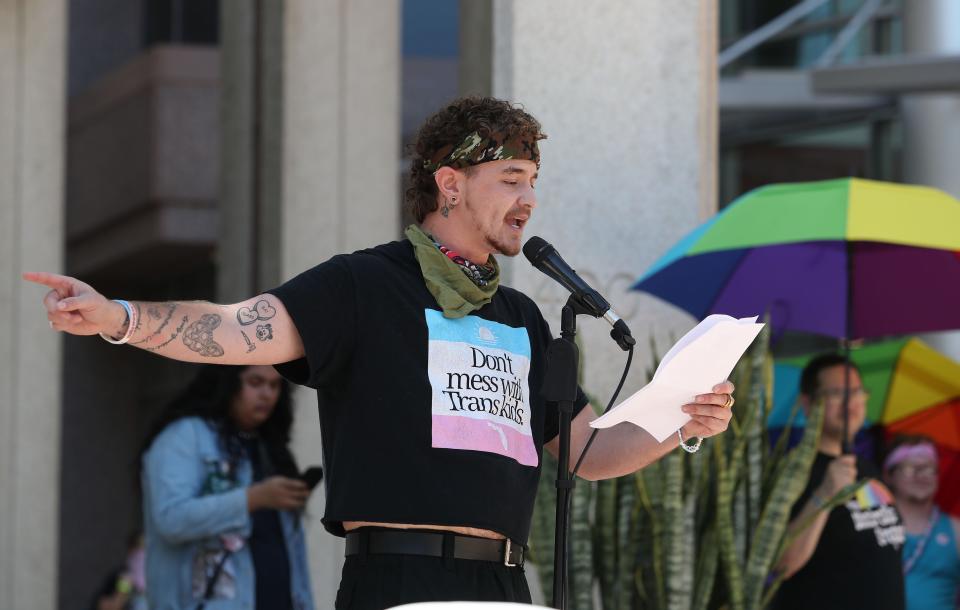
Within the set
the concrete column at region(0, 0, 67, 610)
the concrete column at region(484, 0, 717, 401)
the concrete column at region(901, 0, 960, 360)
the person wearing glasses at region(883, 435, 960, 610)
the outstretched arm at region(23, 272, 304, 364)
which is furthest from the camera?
the concrete column at region(901, 0, 960, 360)

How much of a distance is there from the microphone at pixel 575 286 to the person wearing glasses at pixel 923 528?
3.58 metres

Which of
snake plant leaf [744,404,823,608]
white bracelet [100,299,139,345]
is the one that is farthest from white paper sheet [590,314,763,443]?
snake plant leaf [744,404,823,608]

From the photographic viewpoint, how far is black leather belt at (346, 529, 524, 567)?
128 inches

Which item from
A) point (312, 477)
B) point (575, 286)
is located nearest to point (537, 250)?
point (575, 286)

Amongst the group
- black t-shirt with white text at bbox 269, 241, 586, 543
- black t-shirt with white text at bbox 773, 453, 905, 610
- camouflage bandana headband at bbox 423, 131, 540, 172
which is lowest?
black t-shirt with white text at bbox 773, 453, 905, 610

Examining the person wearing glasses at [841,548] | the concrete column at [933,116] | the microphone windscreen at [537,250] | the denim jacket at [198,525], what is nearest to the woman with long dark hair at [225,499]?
the denim jacket at [198,525]

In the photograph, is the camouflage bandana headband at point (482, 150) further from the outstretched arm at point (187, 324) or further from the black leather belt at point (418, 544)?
the black leather belt at point (418, 544)

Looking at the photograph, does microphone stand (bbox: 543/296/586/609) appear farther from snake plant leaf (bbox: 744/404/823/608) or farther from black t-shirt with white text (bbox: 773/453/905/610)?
black t-shirt with white text (bbox: 773/453/905/610)

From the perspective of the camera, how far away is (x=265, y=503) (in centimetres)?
528

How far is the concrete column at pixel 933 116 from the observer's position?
423 inches

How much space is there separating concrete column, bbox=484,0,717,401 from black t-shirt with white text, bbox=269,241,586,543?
102 inches

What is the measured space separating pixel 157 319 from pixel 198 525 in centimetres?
230

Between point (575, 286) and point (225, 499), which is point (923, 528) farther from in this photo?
point (575, 286)

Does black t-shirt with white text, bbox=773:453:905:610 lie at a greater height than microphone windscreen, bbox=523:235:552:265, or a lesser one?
lesser
